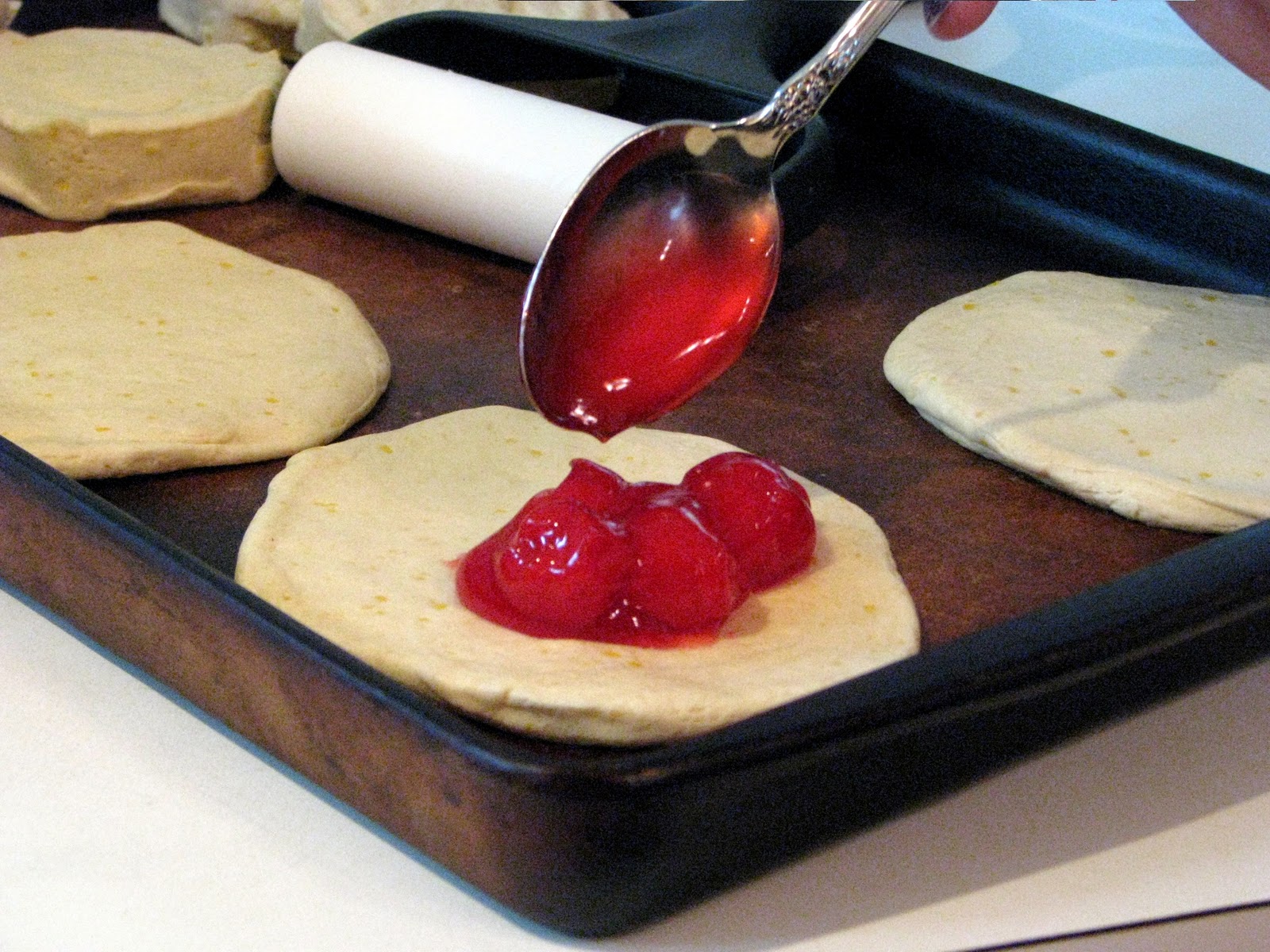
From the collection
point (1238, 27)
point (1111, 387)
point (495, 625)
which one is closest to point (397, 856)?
point (495, 625)

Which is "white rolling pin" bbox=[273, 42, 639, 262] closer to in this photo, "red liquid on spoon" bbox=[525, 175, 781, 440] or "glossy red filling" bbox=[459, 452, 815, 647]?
"red liquid on spoon" bbox=[525, 175, 781, 440]

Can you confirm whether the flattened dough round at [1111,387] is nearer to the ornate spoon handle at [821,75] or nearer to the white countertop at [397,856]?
the white countertop at [397,856]

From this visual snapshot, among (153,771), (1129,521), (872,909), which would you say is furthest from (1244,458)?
(153,771)

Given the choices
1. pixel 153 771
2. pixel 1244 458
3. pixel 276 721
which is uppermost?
pixel 1244 458

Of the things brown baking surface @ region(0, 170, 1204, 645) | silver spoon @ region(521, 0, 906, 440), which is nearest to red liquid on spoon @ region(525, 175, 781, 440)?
silver spoon @ region(521, 0, 906, 440)

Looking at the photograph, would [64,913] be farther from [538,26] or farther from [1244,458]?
[538,26]
